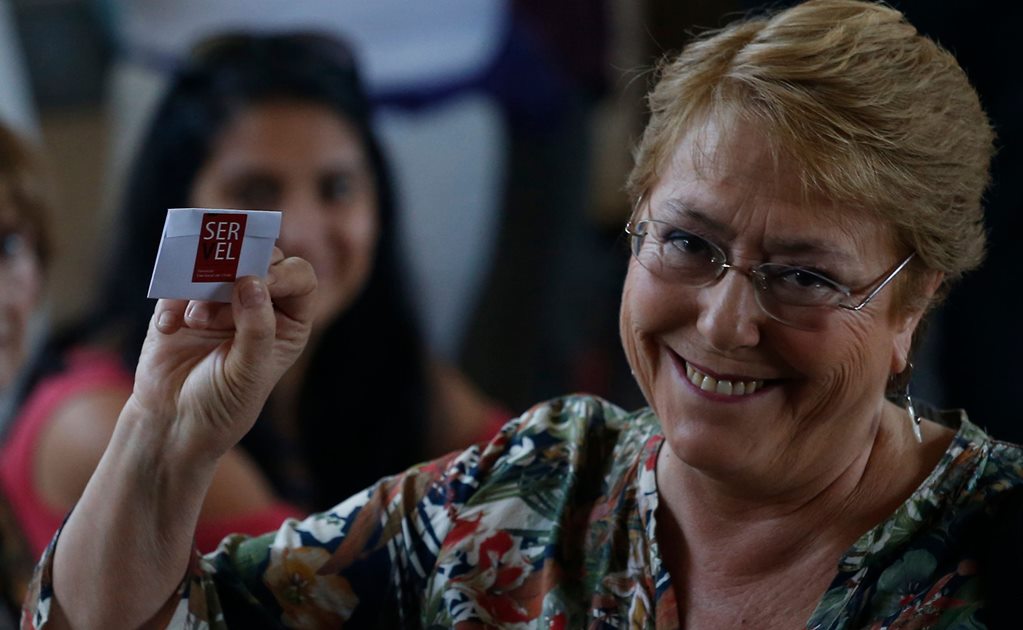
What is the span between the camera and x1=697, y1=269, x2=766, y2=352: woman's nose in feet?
4.34

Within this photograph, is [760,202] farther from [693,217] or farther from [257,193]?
[257,193]

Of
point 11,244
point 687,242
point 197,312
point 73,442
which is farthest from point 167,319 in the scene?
point 11,244

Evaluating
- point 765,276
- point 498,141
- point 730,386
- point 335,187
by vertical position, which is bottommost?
point 498,141

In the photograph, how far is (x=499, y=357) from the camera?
402 centimetres

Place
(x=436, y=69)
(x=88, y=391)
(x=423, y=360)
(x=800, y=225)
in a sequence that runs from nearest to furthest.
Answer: (x=800, y=225) < (x=88, y=391) < (x=423, y=360) < (x=436, y=69)

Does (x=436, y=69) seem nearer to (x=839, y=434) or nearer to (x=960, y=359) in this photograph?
(x=960, y=359)

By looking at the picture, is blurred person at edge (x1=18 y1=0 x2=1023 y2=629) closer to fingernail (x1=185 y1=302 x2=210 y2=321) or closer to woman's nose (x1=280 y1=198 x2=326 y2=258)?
fingernail (x1=185 y1=302 x2=210 y2=321)

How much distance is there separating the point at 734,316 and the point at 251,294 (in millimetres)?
476

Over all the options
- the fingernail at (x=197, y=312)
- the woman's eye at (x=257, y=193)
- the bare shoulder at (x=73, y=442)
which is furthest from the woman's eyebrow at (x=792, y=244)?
the woman's eye at (x=257, y=193)

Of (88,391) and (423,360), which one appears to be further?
(423,360)

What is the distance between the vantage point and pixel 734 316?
4.34ft

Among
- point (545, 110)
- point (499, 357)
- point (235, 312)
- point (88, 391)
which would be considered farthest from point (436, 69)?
point (235, 312)

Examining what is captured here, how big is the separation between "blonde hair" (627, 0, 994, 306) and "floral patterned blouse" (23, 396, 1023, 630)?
0.81 feet

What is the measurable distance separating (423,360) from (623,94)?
1.11 meters
